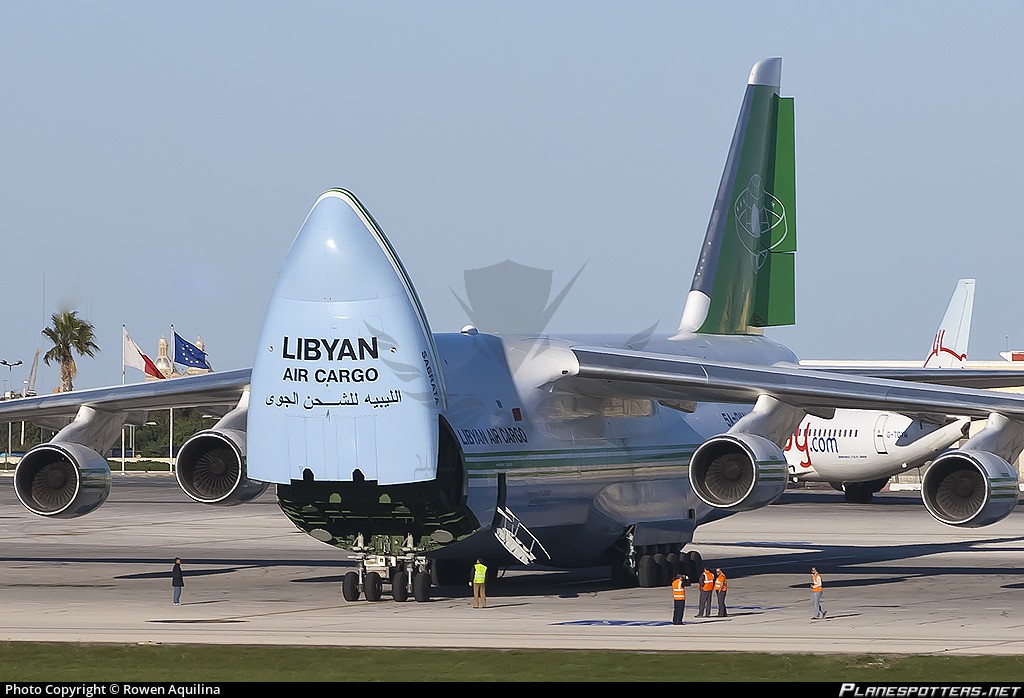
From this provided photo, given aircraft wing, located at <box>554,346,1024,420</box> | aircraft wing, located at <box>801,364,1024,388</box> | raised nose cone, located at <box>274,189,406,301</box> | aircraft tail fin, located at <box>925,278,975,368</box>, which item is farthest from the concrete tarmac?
aircraft tail fin, located at <box>925,278,975,368</box>

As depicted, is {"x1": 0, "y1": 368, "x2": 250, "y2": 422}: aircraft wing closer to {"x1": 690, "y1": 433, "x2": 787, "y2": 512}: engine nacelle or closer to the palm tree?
{"x1": 690, "y1": 433, "x2": 787, "y2": 512}: engine nacelle

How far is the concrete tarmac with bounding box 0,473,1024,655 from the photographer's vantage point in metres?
22.7

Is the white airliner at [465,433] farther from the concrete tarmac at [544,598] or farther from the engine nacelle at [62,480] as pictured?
the concrete tarmac at [544,598]

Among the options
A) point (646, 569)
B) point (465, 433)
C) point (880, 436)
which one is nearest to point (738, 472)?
point (465, 433)

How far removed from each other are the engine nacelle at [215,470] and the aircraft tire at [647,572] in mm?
6727

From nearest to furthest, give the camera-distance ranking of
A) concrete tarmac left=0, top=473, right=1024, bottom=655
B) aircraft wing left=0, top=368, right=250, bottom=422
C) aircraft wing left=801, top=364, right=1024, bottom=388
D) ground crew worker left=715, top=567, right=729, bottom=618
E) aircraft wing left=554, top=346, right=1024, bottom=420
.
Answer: concrete tarmac left=0, top=473, right=1024, bottom=655 → aircraft wing left=554, top=346, right=1024, bottom=420 → ground crew worker left=715, top=567, right=729, bottom=618 → aircraft wing left=0, top=368, right=250, bottom=422 → aircraft wing left=801, top=364, right=1024, bottom=388

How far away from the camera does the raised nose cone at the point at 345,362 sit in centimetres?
2400

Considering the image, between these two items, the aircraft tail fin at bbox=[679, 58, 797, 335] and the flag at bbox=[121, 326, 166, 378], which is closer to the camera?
the aircraft tail fin at bbox=[679, 58, 797, 335]

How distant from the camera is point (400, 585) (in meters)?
26.9

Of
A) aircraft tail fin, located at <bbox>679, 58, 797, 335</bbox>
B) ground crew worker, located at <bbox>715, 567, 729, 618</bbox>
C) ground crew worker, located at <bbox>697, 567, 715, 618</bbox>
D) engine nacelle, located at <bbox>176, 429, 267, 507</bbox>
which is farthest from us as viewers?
aircraft tail fin, located at <bbox>679, 58, 797, 335</bbox>

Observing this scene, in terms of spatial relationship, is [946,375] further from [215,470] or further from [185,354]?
[185,354]

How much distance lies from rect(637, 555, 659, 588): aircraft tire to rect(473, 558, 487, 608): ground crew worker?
4202 mm
